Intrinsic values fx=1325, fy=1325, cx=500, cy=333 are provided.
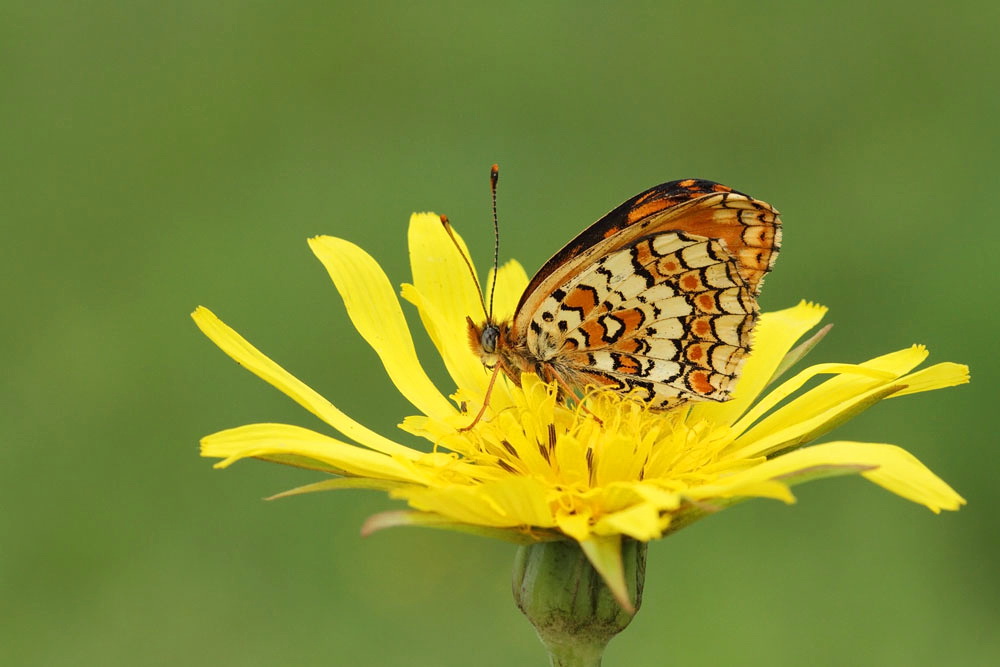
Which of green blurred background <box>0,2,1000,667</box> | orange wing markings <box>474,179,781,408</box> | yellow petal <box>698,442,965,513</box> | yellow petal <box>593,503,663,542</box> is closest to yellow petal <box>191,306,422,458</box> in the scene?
orange wing markings <box>474,179,781,408</box>

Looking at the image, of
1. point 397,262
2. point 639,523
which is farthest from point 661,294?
point 397,262

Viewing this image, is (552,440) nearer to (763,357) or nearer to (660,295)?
(660,295)

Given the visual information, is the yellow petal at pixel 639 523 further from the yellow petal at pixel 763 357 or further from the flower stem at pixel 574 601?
the yellow petal at pixel 763 357

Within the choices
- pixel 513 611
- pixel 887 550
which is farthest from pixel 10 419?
pixel 887 550

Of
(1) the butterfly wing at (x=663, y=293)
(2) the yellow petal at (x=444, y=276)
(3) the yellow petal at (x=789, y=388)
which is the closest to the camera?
(3) the yellow petal at (x=789, y=388)

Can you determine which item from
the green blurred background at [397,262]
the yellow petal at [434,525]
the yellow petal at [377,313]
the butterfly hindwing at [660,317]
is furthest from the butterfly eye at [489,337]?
the green blurred background at [397,262]

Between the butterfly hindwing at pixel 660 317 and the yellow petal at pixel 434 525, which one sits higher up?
the butterfly hindwing at pixel 660 317
